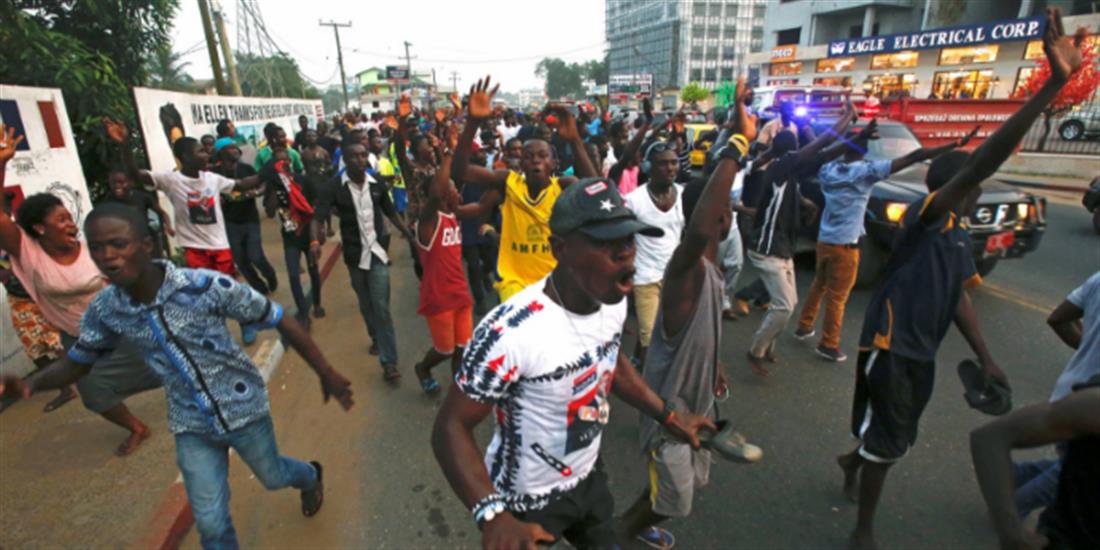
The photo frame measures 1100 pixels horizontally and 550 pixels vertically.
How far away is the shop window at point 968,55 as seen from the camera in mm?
27641

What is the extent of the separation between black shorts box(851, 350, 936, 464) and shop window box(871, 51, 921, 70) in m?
37.1

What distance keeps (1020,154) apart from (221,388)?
65.3 feet

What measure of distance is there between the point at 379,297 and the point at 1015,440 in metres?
4.19

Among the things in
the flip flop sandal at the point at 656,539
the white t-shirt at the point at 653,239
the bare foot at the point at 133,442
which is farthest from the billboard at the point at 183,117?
the flip flop sandal at the point at 656,539

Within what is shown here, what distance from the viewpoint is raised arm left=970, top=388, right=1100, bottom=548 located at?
4.68 ft

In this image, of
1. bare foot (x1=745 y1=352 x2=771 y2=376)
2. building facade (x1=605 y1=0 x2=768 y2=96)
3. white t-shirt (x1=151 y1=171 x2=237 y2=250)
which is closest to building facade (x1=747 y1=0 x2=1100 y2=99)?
bare foot (x1=745 y1=352 x2=771 y2=376)

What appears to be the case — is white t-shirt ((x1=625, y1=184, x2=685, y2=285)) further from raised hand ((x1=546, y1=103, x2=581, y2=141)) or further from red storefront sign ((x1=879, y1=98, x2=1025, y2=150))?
red storefront sign ((x1=879, y1=98, x2=1025, y2=150))

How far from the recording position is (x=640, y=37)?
367 feet

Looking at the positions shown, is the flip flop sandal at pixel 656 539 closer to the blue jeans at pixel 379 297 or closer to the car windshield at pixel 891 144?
the blue jeans at pixel 379 297

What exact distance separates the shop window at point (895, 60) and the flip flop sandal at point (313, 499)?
38.7m

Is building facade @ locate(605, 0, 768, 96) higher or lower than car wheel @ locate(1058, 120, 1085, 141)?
higher

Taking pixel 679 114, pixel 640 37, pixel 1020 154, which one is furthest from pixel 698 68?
pixel 679 114

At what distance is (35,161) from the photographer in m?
4.98

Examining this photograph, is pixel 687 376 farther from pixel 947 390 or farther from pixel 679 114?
pixel 679 114
